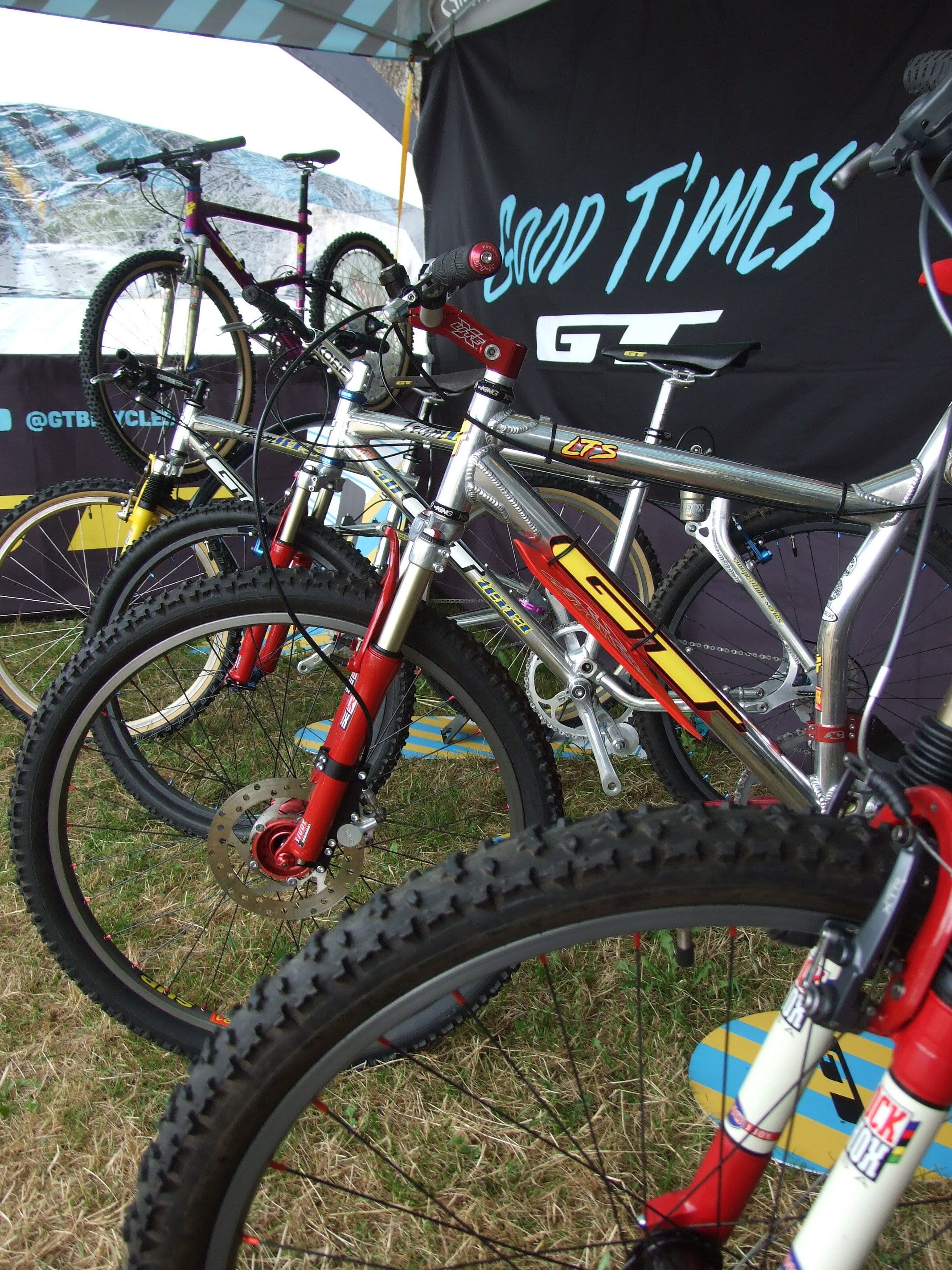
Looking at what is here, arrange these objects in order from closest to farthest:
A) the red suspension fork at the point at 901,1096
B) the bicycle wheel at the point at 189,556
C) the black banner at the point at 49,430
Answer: the red suspension fork at the point at 901,1096 → the bicycle wheel at the point at 189,556 → the black banner at the point at 49,430

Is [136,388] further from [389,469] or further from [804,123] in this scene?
[804,123]

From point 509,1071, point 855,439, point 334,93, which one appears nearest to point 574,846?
point 509,1071

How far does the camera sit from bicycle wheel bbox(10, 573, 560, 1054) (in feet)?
4.24

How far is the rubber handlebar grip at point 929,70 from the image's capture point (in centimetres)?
84

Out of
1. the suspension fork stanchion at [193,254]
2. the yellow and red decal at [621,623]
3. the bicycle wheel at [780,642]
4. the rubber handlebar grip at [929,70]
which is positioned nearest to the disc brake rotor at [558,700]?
the bicycle wheel at [780,642]

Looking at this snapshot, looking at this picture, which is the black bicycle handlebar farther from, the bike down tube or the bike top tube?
the bike down tube

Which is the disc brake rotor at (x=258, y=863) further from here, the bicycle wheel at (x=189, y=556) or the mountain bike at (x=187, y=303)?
the mountain bike at (x=187, y=303)

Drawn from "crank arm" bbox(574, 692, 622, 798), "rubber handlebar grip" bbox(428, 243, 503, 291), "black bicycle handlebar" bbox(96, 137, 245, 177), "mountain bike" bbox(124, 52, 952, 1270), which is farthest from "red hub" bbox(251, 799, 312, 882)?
"black bicycle handlebar" bbox(96, 137, 245, 177)

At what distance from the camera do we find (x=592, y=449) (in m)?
1.37

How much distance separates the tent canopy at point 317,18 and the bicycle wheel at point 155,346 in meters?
0.82

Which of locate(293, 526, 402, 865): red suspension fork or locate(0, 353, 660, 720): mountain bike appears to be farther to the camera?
locate(0, 353, 660, 720): mountain bike

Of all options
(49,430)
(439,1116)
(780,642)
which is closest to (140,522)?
(49,430)

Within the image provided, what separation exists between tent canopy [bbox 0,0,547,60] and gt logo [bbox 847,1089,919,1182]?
3308mm

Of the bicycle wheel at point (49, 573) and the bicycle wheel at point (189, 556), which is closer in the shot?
the bicycle wheel at point (189, 556)
